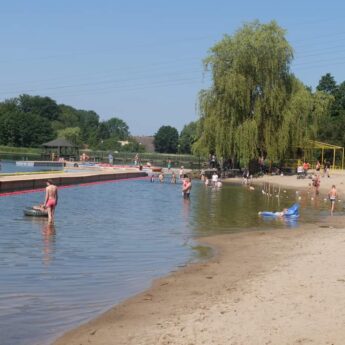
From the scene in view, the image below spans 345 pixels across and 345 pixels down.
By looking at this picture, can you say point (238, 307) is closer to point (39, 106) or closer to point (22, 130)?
point (22, 130)

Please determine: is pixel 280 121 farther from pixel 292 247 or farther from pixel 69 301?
pixel 69 301

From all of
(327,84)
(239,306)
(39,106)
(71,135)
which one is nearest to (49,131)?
(71,135)

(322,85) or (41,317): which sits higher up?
(322,85)

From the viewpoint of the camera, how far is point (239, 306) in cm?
912

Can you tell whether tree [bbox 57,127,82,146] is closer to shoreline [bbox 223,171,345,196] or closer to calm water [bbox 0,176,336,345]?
shoreline [bbox 223,171,345,196]

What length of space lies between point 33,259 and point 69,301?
426cm

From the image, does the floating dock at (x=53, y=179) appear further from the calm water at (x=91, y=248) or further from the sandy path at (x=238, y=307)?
the sandy path at (x=238, y=307)

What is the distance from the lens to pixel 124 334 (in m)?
8.22

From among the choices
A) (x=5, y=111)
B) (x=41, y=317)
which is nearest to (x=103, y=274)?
(x=41, y=317)

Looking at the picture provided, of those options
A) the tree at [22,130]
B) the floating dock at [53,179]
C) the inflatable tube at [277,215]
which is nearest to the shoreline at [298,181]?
the floating dock at [53,179]

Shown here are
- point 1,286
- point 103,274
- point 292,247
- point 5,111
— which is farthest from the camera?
point 5,111

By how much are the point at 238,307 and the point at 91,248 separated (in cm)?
839

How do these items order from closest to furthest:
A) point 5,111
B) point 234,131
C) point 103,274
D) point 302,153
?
point 103,274 → point 234,131 → point 302,153 → point 5,111

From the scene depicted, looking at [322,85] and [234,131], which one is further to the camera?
[322,85]
